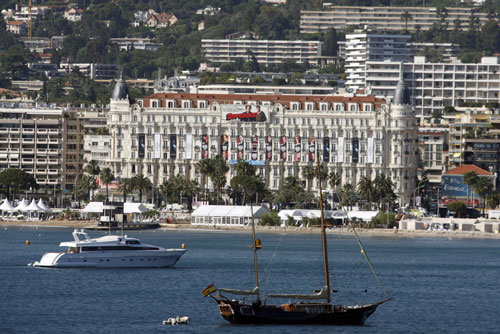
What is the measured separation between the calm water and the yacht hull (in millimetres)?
805

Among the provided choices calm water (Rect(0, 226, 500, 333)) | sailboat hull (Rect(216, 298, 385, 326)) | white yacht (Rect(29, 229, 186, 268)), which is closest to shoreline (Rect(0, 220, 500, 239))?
calm water (Rect(0, 226, 500, 333))

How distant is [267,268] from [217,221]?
230ft

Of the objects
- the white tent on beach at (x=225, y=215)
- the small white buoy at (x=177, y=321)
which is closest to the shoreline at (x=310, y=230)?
the white tent on beach at (x=225, y=215)

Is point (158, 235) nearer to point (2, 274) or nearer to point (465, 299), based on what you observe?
point (2, 274)

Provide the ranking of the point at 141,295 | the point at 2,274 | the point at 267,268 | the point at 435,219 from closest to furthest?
the point at 141,295 < the point at 2,274 < the point at 267,268 < the point at 435,219

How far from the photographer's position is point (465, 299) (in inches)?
4117

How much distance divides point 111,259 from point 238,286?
14.2 meters

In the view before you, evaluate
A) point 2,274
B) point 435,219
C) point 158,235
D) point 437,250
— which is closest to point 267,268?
point 2,274

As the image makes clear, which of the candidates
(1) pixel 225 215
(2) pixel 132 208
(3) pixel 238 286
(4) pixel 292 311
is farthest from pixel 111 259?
(2) pixel 132 208

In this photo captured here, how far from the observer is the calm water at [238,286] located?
292 feet

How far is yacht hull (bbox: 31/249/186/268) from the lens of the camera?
119 meters

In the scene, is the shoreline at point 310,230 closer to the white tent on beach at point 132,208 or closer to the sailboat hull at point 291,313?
the white tent on beach at point 132,208

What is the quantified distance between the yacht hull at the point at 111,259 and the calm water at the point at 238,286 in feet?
2.64

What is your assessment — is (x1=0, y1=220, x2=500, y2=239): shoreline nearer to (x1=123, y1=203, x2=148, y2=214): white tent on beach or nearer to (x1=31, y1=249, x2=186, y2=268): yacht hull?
(x1=123, y1=203, x2=148, y2=214): white tent on beach
